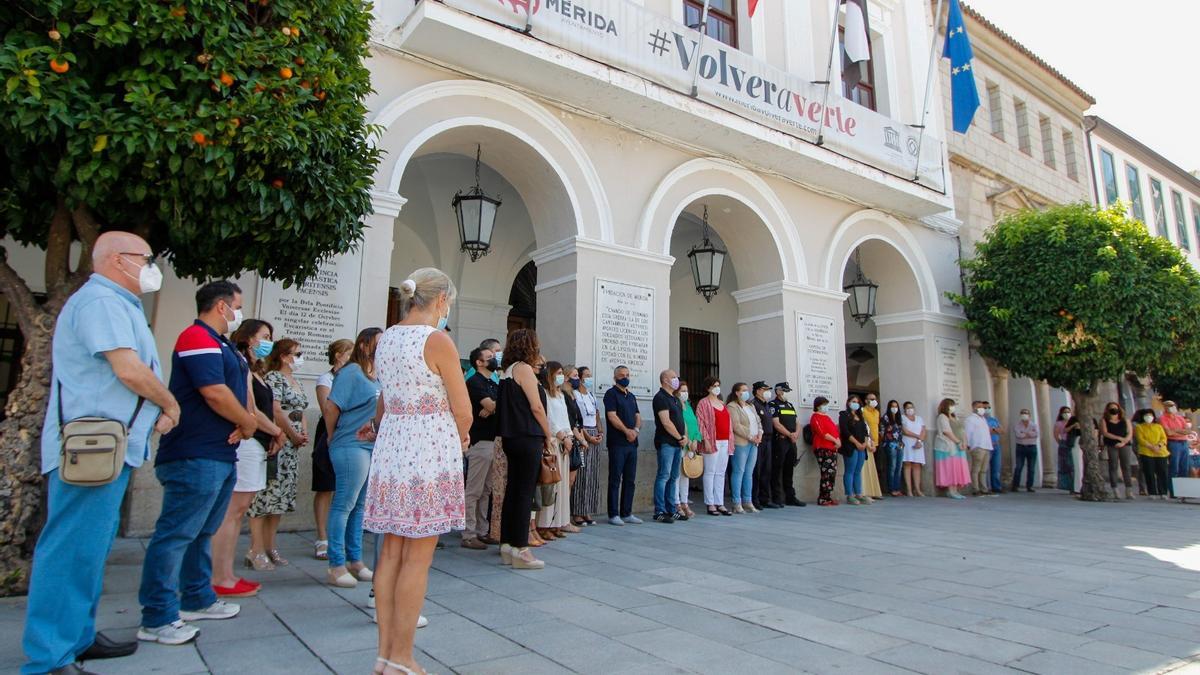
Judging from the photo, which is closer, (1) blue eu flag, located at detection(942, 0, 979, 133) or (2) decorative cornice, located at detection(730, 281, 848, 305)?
(2) decorative cornice, located at detection(730, 281, 848, 305)

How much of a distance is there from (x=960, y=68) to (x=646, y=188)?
7063 mm

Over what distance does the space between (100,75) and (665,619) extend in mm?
4410

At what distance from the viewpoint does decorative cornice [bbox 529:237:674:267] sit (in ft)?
27.4

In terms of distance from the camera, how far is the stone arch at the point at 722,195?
30.0 feet

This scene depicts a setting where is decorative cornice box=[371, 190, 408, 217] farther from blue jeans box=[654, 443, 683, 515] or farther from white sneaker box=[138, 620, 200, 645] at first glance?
white sneaker box=[138, 620, 200, 645]

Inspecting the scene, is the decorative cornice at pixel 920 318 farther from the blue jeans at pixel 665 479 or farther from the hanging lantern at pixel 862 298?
the blue jeans at pixel 665 479

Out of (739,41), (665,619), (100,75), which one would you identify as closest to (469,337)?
(739,41)

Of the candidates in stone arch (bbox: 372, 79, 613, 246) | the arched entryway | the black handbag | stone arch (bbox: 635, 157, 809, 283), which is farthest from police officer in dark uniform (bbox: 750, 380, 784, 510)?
the black handbag

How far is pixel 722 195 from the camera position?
988 cm

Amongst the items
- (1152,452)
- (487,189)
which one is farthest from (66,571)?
(1152,452)

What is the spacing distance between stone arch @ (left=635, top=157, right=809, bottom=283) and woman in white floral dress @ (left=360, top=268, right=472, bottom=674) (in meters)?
6.35

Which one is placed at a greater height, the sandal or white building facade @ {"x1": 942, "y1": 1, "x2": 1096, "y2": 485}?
white building facade @ {"x1": 942, "y1": 1, "x2": 1096, "y2": 485}

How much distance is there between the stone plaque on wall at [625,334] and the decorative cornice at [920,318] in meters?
5.91

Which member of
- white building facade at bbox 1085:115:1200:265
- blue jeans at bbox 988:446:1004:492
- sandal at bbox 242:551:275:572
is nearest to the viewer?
sandal at bbox 242:551:275:572
